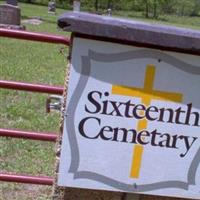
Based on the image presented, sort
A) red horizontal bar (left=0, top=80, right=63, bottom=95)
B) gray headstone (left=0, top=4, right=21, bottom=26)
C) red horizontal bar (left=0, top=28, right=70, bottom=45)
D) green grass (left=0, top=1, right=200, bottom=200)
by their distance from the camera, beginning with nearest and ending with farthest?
1. red horizontal bar (left=0, top=28, right=70, bottom=45)
2. red horizontal bar (left=0, top=80, right=63, bottom=95)
3. green grass (left=0, top=1, right=200, bottom=200)
4. gray headstone (left=0, top=4, right=21, bottom=26)

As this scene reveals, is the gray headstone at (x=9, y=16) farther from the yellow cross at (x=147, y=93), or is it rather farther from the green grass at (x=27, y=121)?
the yellow cross at (x=147, y=93)

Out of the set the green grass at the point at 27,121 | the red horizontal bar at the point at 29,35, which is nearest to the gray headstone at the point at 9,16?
the green grass at the point at 27,121

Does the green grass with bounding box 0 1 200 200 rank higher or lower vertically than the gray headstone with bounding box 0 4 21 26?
higher

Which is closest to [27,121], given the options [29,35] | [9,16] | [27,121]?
[27,121]

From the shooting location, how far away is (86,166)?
3.22 m

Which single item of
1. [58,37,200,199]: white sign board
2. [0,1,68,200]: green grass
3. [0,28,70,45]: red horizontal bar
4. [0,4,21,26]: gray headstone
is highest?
[0,28,70,45]: red horizontal bar

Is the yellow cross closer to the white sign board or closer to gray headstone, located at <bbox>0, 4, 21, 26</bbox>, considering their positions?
the white sign board

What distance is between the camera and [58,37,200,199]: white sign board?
123 inches

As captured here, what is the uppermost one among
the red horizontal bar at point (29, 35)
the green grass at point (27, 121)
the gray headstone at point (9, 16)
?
the red horizontal bar at point (29, 35)

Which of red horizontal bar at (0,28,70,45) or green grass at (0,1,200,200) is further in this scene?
green grass at (0,1,200,200)

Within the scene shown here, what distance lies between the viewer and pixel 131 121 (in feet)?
10.4

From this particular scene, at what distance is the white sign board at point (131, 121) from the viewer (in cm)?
311

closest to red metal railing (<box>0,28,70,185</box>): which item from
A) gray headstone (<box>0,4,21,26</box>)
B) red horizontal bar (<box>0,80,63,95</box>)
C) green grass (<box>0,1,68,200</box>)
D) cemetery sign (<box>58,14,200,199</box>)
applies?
red horizontal bar (<box>0,80,63,95</box>)

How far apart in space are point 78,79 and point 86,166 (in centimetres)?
49
